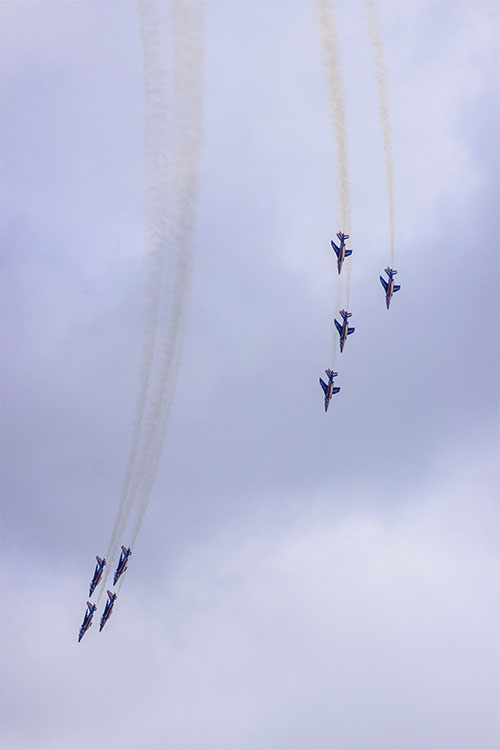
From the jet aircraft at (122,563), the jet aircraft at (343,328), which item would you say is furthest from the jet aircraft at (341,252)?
the jet aircraft at (122,563)

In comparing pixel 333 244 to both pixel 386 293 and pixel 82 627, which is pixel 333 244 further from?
pixel 82 627

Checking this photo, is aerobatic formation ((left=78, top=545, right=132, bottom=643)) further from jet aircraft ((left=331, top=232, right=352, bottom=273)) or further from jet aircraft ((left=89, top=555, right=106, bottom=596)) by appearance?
jet aircraft ((left=331, top=232, right=352, bottom=273))

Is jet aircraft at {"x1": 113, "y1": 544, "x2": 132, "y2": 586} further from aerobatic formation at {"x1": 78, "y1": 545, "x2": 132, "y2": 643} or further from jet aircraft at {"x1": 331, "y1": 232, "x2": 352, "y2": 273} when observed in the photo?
jet aircraft at {"x1": 331, "y1": 232, "x2": 352, "y2": 273}

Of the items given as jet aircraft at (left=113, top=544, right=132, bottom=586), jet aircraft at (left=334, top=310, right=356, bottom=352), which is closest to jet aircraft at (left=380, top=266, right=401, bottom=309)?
jet aircraft at (left=334, top=310, right=356, bottom=352)

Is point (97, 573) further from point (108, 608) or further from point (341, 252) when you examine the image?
point (341, 252)

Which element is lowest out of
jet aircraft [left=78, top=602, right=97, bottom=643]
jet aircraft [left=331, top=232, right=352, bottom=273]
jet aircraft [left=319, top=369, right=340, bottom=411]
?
jet aircraft [left=78, top=602, right=97, bottom=643]

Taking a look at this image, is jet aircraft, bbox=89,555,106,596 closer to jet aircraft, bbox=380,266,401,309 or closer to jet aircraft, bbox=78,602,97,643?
jet aircraft, bbox=78,602,97,643

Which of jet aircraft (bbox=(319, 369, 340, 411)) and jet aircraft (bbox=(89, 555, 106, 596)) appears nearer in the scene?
jet aircraft (bbox=(89, 555, 106, 596))

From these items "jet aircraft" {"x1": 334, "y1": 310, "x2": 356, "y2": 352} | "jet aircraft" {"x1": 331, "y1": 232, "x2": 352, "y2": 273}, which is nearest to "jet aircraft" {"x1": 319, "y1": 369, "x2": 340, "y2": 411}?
"jet aircraft" {"x1": 334, "y1": 310, "x2": 356, "y2": 352}

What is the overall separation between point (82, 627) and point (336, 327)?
2367 centimetres

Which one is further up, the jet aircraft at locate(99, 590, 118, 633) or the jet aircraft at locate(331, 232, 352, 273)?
the jet aircraft at locate(331, 232, 352, 273)

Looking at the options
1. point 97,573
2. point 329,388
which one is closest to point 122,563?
point 97,573

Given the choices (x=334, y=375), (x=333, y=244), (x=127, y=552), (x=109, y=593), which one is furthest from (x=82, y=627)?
(x=333, y=244)

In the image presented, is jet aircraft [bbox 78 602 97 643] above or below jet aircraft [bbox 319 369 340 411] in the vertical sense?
below
